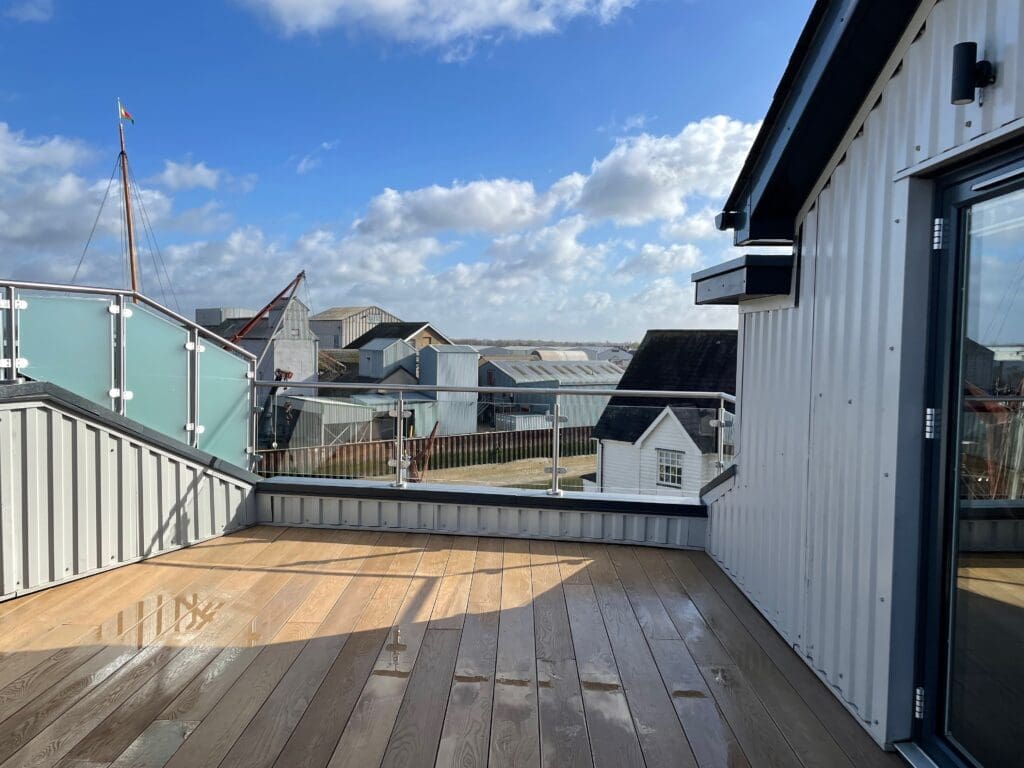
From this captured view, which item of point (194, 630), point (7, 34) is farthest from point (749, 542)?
point (7, 34)

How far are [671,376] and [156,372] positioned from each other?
3.87 metres

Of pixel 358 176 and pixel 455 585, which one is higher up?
pixel 358 176

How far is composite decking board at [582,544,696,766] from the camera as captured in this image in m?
2.28

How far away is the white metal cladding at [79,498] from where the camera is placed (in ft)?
11.8

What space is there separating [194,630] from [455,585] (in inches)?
55.1

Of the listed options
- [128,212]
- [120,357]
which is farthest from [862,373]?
[128,212]

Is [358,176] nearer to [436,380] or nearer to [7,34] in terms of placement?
[436,380]

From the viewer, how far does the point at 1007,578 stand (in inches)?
71.4

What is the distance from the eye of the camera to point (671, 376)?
18.3ft

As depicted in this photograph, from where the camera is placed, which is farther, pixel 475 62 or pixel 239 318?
pixel 239 318

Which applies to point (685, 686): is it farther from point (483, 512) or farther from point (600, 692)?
point (483, 512)

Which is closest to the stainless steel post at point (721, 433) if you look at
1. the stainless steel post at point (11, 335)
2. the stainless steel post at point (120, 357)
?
the stainless steel post at point (120, 357)

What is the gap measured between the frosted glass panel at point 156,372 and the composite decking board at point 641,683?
9.91 ft

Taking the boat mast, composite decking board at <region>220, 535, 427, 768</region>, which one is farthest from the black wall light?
the boat mast
